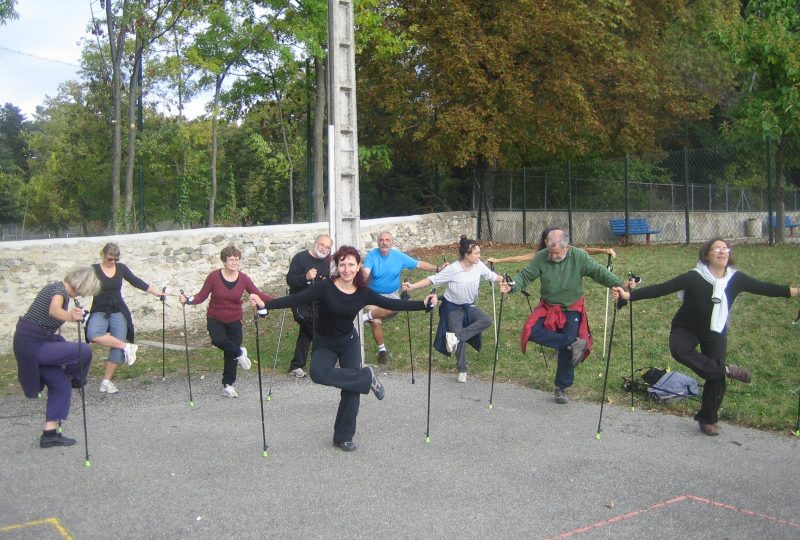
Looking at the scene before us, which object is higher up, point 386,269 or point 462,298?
point 386,269

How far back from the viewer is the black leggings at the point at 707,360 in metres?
7.16

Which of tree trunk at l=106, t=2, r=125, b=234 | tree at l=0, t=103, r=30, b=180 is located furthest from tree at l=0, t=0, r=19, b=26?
tree at l=0, t=103, r=30, b=180

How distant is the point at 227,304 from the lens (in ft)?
29.4

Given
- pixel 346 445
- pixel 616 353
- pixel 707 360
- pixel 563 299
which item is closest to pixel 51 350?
pixel 346 445

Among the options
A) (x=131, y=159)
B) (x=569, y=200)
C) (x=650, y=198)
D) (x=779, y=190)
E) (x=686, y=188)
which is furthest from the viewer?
(x=650, y=198)

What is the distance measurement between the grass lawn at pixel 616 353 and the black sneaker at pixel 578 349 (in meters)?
0.65

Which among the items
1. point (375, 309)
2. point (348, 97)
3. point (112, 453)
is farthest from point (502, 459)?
point (348, 97)

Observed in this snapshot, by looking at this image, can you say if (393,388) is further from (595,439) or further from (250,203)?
(250,203)

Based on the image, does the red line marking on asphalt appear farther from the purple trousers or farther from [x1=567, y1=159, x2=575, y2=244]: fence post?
[x1=567, y1=159, x2=575, y2=244]: fence post

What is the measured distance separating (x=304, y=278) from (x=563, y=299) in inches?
132

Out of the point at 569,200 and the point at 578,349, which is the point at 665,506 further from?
the point at 569,200

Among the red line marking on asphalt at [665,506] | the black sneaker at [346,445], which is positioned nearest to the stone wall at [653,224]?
the red line marking on asphalt at [665,506]

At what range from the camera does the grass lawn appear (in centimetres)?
836

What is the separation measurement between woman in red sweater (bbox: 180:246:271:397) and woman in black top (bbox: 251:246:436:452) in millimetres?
1772
